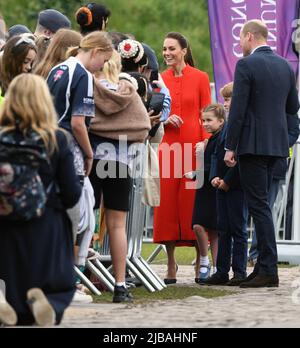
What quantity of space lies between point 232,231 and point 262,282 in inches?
28.4

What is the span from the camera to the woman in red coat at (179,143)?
Result: 43.4 feet

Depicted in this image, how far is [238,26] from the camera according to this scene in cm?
1515

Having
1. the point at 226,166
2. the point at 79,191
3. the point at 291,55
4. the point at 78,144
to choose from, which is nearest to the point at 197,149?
the point at 226,166

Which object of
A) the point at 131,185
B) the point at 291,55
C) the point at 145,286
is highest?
the point at 291,55

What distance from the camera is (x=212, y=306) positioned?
10109 millimetres

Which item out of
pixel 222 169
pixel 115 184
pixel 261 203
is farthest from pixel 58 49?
pixel 222 169

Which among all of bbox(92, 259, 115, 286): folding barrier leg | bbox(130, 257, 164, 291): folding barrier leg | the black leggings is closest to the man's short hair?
bbox(130, 257, 164, 291): folding barrier leg

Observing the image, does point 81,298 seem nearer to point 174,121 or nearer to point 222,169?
point 222,169

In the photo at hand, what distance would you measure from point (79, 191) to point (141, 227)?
375 centimetres

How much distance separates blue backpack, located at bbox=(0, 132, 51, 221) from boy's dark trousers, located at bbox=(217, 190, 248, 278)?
4.71 m

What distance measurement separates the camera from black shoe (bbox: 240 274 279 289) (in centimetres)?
1200

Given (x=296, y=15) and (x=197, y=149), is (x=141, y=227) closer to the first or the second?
(x=197, y=149)

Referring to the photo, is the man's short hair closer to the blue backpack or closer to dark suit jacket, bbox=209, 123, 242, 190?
dark suit jacket, bbox=209, 123, 242, 190

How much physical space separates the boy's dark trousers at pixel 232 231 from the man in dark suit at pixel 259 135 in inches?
16.3
